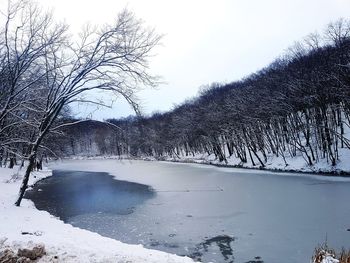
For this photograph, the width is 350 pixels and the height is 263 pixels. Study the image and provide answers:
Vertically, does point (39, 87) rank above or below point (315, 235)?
above

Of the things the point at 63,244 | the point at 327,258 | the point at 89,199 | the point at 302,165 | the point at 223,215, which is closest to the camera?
the point at 327,258

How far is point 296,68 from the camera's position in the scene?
48.2m

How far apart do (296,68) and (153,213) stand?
33182 millimetres

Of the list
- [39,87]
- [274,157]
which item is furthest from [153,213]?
[274,157]

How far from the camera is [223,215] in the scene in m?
20.7

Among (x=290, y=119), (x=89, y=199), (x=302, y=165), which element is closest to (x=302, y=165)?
(x=302, y=165)

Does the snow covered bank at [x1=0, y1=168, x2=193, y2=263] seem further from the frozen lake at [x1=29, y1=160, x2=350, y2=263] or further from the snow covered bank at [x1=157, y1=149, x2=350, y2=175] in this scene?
the snow covered bank at [x1=157, y1=149, x2=350, y2=175]

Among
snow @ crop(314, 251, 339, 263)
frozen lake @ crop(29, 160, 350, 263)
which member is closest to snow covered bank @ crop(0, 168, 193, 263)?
frozen lake @ crop(29, 160, 350, 263)

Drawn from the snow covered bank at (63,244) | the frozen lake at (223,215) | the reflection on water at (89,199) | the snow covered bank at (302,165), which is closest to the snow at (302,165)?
the snow covered bank at (302,165)

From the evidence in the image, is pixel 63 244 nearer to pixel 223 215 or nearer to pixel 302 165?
pixel 223 215

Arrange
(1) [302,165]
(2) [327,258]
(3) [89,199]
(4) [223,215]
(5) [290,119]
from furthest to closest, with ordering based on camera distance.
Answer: (5) [290,119] → (1) [302,165] → (3) [89,199] → (4) [223,215] → (2) [327,258]

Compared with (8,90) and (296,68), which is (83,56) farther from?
(296,68)

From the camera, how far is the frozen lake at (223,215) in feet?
47.6

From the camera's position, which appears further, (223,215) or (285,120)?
(285,120)
